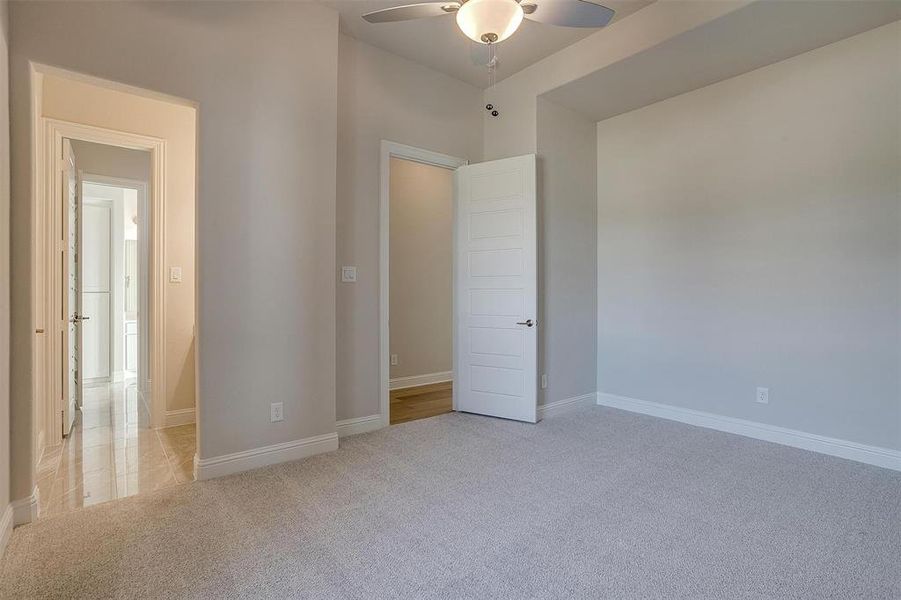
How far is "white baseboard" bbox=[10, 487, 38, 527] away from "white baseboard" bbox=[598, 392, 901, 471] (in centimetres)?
428

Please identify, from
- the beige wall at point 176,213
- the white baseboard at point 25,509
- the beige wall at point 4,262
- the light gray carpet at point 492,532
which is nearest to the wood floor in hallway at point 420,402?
the light gray carpet at point 492,532

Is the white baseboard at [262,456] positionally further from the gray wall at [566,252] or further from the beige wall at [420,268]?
the beige wall at [420,268]

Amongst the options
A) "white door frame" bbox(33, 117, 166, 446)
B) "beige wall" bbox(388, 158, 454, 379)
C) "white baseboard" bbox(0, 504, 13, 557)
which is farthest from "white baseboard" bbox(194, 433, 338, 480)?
"beige wall" bbox(388, 158, 454, 379)

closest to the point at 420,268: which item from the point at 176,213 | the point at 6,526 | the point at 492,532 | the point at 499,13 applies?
the point at 176,213

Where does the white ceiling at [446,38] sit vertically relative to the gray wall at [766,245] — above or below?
above

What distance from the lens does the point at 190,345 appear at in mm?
4008

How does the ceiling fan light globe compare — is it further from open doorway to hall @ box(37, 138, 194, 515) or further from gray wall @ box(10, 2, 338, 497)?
open doorway to hall @ box(37, 138, 194, 515)

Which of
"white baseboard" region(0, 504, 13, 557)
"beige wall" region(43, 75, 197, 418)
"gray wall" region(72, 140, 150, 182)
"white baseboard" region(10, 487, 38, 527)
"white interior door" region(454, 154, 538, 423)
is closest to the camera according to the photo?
"white baseboard" region(0, 504, 13, 557)

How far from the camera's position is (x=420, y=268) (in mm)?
5668

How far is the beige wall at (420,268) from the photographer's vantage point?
544cm

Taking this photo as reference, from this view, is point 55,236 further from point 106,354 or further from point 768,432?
point 768,432

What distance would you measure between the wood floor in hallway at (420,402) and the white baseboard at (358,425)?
0.88 feet

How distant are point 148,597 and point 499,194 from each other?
348cm

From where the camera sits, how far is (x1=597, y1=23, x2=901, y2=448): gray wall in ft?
9.80
